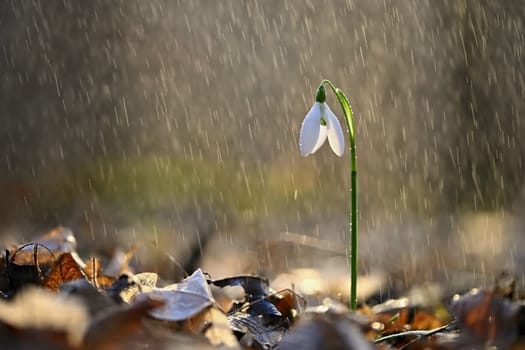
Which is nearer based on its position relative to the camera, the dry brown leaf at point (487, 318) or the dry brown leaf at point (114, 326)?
the dry brown leaf at point (114, 326)

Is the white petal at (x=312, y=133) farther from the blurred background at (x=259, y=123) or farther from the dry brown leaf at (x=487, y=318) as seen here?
the blurred background at (x=259, y=123)

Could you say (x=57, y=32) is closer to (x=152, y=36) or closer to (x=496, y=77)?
(x=152, y=36)

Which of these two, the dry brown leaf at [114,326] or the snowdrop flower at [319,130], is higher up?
the snowdrop flower at [319,130]

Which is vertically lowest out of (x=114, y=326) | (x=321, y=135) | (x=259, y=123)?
(x=259, y=123)

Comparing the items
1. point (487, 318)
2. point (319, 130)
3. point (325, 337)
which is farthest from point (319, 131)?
point (325, 337)

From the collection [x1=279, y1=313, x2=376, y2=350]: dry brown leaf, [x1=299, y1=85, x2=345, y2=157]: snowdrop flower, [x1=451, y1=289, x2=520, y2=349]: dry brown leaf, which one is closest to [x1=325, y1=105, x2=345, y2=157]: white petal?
[x1=299, y1=85, x2=345, y2=157]: snowdrop flower

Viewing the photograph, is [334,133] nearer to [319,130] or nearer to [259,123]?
[319,130]

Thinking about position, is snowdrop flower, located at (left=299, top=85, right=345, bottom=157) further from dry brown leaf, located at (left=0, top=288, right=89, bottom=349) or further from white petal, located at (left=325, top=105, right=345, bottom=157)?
dry brown leaf, located at (left=0, top=288, right=89, bottom=349)

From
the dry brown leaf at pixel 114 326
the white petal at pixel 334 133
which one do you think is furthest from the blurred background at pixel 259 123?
the dry brown leaf at pixel 114 326
